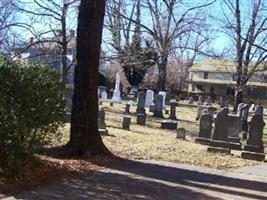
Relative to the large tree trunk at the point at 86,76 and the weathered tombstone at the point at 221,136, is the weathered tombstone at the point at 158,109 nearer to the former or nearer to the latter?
the weathered tombstone at the point at 221,136

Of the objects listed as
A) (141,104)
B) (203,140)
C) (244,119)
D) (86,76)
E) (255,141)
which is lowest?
(203,140)

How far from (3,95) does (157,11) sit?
31.9 meters

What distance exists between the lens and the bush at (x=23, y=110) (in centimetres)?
737

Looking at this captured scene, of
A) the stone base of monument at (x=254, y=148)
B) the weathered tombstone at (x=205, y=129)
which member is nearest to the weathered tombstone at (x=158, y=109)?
the weathered tombstone at (x=205, y=129)

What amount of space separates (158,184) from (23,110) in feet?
8.49

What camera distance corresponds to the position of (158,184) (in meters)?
8.57

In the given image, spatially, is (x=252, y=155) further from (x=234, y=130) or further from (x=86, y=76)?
(x=86, y=76)

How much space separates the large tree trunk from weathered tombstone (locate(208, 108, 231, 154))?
5182 millimetres

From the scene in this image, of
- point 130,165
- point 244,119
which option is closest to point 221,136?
point 130,165

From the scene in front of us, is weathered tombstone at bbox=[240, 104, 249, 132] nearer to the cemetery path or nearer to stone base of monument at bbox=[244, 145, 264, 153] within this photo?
stone base of monument at bbox=[244, 145, 264, 153]

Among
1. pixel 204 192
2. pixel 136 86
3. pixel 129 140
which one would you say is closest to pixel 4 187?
pixel 204 192

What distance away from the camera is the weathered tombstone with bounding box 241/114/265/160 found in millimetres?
14219

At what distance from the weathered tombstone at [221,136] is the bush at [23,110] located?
7.55 m

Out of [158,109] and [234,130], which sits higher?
[158,109]
